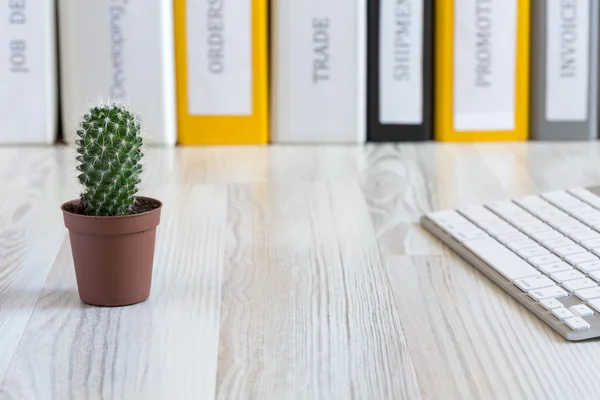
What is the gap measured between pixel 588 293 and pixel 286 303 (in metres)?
0.27

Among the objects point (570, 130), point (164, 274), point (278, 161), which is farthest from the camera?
point (570, 130)

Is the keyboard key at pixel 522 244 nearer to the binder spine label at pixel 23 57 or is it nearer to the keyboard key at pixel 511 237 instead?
the keyboard key at pixel 511 237

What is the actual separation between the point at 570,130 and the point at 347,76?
0.36 meters

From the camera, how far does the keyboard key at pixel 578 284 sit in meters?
0.98

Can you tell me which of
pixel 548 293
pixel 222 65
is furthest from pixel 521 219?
pixel 222 65

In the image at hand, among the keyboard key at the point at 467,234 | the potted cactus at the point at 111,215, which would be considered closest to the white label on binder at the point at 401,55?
the keyboard key at the point at 467,234

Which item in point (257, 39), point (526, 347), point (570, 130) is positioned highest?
point (257, 39)

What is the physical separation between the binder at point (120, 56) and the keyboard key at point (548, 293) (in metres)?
0.79

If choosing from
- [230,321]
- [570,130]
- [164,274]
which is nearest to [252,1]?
[570,130]

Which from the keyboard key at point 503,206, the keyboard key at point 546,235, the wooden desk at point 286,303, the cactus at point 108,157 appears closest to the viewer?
the wooden desk at point 286,303

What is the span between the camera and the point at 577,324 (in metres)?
0.90

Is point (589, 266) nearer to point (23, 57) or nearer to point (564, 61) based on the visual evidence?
point (564, 61)

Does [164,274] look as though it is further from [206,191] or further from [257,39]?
[257,39]

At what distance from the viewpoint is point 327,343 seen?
896mm
